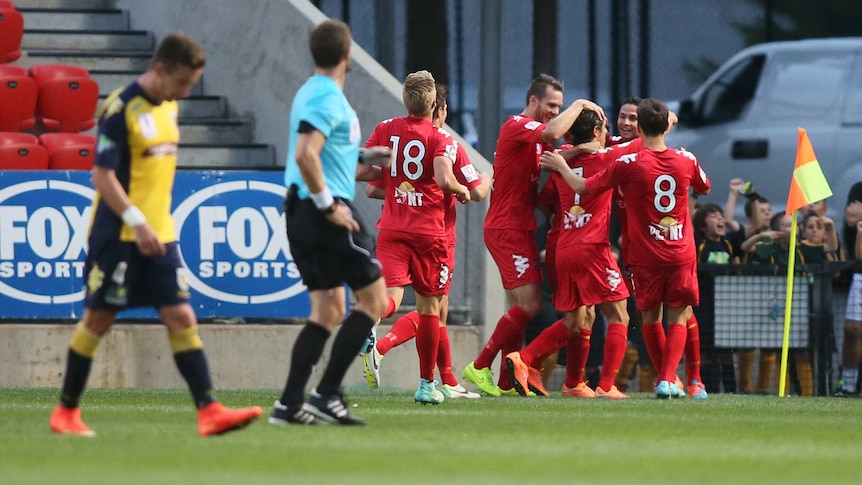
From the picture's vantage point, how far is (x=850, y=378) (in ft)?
45.6

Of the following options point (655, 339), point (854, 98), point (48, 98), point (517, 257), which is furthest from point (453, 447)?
point (854, 98)

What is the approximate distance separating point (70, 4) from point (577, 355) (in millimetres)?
8680

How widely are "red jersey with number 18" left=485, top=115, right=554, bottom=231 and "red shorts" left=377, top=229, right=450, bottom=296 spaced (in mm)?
1044

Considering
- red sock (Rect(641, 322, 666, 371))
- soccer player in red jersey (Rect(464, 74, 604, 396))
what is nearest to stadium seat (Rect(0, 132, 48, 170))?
soccer player in red jersey (Rect(464, 74, 604, 396))

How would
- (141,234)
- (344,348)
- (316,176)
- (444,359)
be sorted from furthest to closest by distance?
(444,359) → (344,348) → (316,176) → (141,234)

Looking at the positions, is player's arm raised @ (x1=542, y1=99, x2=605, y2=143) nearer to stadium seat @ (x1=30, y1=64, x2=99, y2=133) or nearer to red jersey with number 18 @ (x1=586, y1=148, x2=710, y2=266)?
red jersey with number 18 @ (x1=586, y1=148, x2=710, y2=266)

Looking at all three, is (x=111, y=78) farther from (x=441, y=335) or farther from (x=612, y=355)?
(x=612, y=355)

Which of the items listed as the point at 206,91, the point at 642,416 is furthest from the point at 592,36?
the point at 642,416

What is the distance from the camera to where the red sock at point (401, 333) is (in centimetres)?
1145

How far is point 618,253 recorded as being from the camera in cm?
1498

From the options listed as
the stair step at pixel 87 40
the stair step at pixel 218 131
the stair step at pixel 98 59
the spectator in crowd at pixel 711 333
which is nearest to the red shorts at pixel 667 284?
the spectator in crowd at pixel 711 333

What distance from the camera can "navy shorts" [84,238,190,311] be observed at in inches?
296

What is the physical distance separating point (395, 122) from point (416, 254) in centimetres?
84

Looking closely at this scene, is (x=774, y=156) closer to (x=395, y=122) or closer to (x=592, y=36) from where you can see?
(x=592, y=36)
